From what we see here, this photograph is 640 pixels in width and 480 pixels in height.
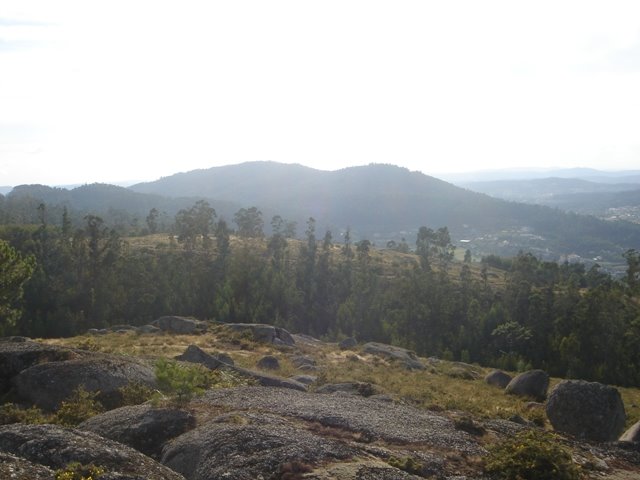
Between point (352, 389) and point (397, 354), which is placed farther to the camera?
point (397, 354)

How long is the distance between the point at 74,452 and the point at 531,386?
3241cm

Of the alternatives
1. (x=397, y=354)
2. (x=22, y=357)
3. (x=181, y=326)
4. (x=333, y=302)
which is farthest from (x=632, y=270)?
(x=22, y=357)

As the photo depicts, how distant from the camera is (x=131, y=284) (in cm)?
8394

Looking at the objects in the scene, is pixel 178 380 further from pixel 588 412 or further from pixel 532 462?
pixel 588 412

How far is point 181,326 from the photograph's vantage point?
59.1 m

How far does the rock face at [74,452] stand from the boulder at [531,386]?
99.1 ft

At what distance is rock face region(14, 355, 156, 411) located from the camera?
22594 mm

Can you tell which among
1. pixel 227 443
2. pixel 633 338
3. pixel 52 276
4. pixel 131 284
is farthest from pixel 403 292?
pixel 227 443

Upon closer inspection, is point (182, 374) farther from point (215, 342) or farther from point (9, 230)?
point (9, 230)

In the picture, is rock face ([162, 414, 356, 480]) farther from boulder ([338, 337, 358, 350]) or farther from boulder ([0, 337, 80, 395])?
boulder ([338, 337, 358, 350])

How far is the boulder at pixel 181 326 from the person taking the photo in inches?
2285

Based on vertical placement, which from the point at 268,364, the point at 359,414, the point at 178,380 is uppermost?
the point at 178,380

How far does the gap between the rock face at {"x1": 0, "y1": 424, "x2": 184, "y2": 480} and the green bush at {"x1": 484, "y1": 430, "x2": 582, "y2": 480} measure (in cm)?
958

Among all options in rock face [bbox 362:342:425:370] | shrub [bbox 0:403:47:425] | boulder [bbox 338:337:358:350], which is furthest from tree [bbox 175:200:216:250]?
shrub [bbox 0:403:47:425]
